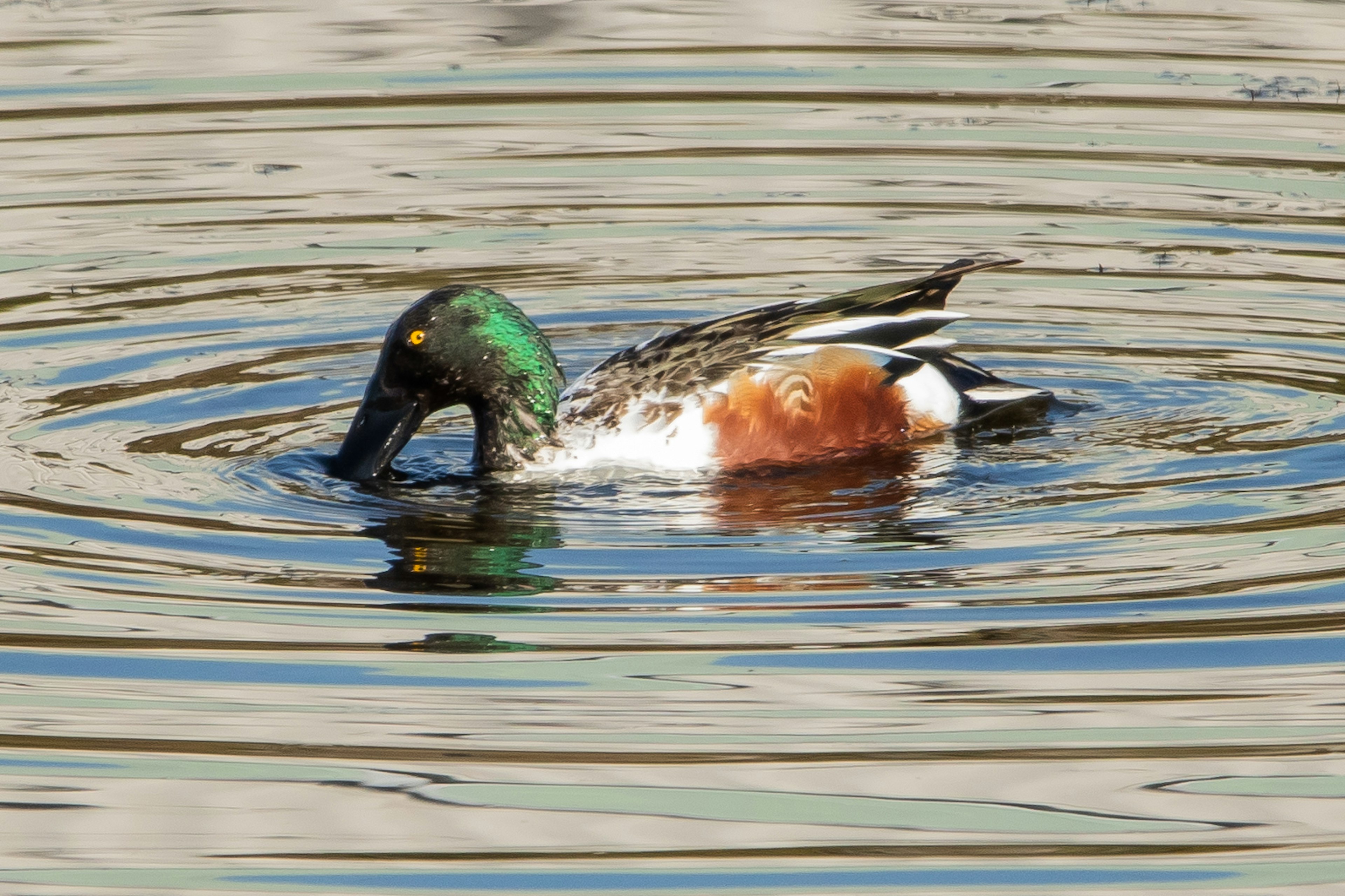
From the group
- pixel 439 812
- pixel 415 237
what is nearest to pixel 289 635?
pixel 439 812

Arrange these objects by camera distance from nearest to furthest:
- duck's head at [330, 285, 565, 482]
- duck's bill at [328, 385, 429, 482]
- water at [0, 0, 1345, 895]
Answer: water at [0, 0, 1345, 895]
duck's bill at [328, 385, 429, 482]
duck's head at [330, 285, 565, 482]

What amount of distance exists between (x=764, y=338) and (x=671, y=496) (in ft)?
2.70

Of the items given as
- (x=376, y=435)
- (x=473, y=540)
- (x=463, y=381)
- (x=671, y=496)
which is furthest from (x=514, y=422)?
(x=473, y=540)

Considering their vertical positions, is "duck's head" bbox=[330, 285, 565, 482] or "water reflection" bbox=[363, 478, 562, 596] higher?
"duck's head" bbox=[330, 285, 565, 482]

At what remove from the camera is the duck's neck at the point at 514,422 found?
24.6 feet

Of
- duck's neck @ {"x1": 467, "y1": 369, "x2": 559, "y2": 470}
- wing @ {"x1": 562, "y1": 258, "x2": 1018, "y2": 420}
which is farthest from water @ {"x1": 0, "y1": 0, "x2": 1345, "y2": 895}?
wing @ {"x1": 562, "y1": 258, "x2": 1018, "y2": 420}

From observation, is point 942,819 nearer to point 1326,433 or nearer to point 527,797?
point 527,797

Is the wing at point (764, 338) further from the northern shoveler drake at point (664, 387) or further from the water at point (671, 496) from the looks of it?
the water at point (671, 496)

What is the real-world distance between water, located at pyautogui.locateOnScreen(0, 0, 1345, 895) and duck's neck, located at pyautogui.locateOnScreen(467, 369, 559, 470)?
5.3 inches

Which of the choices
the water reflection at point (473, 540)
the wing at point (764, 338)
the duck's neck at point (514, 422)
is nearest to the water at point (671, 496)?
the water reflection at point (473, 540)

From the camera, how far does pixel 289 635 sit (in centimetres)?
561

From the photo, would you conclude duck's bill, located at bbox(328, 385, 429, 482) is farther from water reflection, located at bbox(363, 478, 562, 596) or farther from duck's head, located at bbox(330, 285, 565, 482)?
water reflection, located at bbox(363, 478, 562, 596)

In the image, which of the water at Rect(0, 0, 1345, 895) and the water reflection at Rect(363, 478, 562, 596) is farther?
the water reflection at Rect(363, 478, 562, 596)

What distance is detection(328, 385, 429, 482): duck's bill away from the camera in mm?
7332
